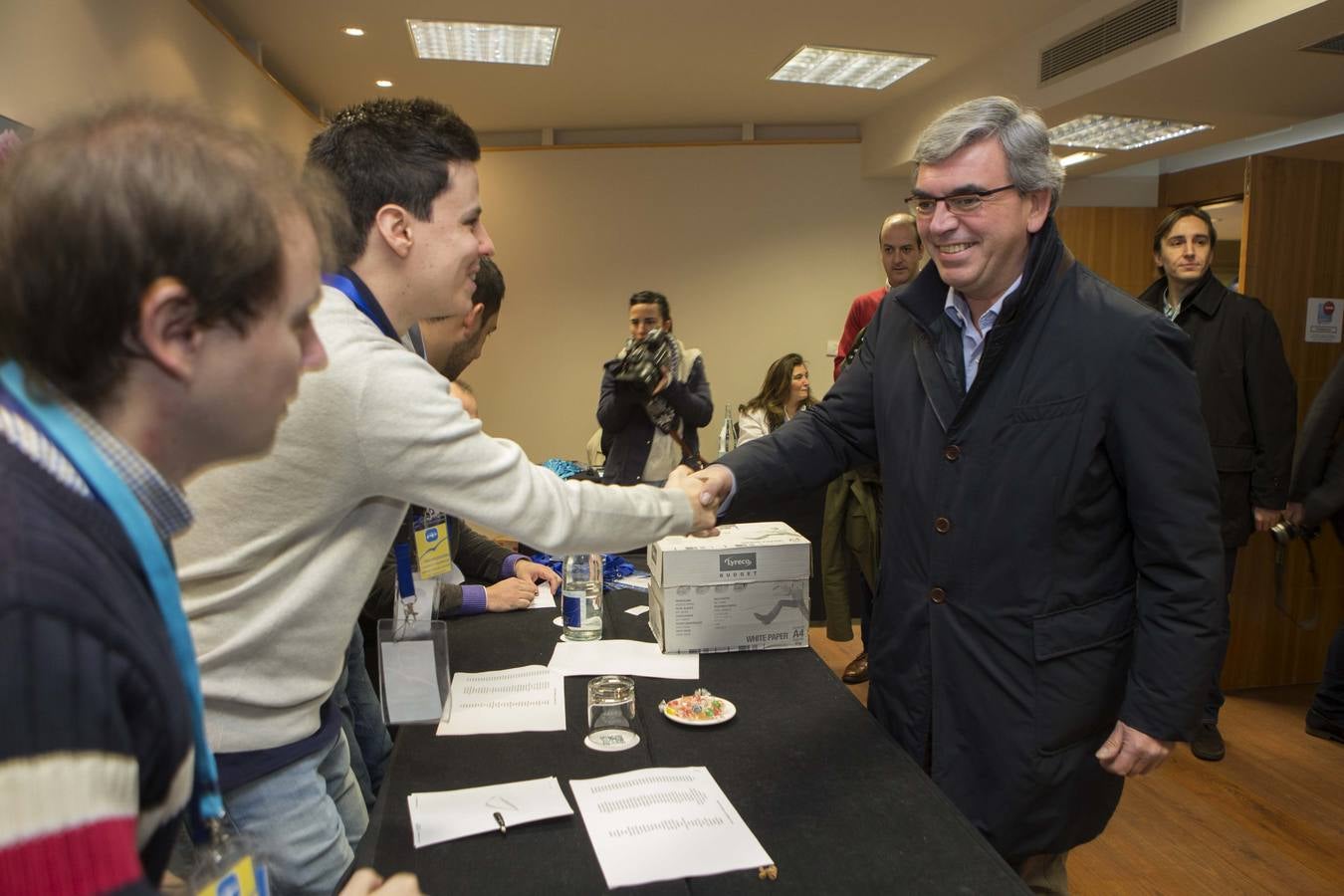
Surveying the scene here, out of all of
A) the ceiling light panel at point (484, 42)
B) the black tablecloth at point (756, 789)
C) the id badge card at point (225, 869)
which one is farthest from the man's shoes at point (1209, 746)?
the ceiling light panel at point (484, 42)

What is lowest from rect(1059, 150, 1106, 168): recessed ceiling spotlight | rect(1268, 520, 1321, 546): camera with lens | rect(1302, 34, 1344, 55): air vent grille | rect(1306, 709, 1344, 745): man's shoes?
rect(1306, 709, 1344, 745): man's shoes

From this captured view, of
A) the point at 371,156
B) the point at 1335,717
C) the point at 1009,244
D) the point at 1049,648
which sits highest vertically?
the point at 371,156

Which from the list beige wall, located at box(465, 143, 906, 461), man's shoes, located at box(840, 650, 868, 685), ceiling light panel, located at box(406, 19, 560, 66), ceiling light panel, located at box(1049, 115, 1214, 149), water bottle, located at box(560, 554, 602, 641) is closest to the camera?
water bottle, located at box(560, 554, 602, 641)

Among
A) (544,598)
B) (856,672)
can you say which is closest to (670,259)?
(856,672)

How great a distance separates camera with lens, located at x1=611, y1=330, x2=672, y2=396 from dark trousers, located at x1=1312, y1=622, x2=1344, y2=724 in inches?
118

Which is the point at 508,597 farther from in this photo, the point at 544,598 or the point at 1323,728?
the point at 1323,728

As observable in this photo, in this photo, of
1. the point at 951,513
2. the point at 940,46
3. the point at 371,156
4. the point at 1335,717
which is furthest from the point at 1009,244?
the point at 940,46

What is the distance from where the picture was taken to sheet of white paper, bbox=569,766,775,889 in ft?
3.90

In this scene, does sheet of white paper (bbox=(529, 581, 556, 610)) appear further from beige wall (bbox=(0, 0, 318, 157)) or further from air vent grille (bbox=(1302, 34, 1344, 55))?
air vent grille (bbox=(1302, 34, 1344, 55))

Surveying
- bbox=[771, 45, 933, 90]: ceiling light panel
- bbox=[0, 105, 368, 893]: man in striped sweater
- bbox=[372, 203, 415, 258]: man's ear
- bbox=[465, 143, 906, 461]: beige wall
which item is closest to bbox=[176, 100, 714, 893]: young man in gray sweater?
bbox=[372, 203, 415, 258]: man's ear

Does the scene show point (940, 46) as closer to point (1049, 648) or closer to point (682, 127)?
point (682, 127)

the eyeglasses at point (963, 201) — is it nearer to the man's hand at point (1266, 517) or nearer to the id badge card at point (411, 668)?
the id badge card at point (411, 668)

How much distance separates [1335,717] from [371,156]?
419 cm

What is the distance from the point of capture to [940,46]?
17.9ft
